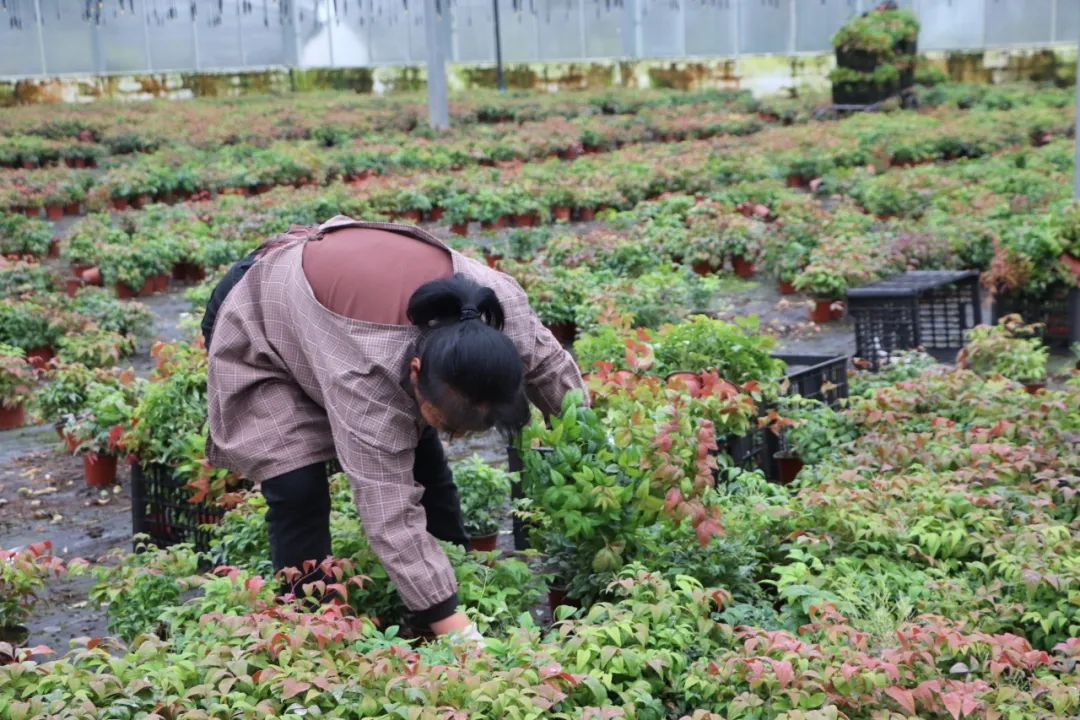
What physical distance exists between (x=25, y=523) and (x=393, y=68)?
28539mm

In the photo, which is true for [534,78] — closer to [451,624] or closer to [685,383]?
[685,383]

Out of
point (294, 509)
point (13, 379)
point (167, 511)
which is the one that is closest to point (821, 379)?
point (167, 511)

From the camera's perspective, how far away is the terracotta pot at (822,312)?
8.97 metres

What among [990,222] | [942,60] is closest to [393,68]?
[942,60]

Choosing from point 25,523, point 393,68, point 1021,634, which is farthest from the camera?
point 393,68

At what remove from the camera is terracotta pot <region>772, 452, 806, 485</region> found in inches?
208

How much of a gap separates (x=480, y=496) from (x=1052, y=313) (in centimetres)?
435

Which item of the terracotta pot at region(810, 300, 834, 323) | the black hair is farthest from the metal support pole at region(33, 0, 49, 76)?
the black hair

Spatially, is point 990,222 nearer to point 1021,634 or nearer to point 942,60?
point 1021,634

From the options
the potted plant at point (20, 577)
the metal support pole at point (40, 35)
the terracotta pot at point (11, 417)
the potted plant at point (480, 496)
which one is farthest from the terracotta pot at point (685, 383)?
the metal support pole at point (40, 35)

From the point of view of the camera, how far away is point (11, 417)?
7.42 metres

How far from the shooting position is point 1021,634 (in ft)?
11.4

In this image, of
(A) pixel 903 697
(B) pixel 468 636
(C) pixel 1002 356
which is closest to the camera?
(A) pixel 903 697

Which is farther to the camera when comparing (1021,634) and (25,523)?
(25,523)
